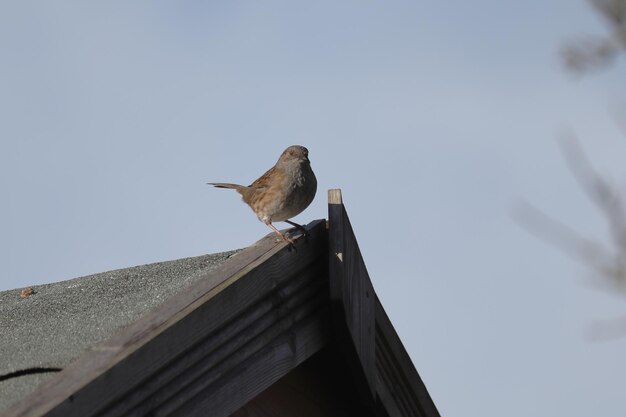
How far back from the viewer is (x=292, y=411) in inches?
133

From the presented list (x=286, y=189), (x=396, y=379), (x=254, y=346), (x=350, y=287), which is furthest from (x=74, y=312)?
(x=286, y=189)

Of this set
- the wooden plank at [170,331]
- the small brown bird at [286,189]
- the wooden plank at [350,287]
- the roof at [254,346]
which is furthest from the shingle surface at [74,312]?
the small brown bird at [286,189]

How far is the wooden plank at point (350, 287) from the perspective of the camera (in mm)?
3193

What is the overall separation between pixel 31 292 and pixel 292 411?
4.35ft

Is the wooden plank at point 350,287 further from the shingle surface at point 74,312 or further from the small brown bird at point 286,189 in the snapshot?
the small brown bird at point 286,189

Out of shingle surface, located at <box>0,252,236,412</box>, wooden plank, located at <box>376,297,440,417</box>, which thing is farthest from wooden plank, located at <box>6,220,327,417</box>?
wooden plank, located at <box>376,297,440,417</box>

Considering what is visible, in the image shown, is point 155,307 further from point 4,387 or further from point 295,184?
point 295,184

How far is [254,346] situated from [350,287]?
0.50 meters

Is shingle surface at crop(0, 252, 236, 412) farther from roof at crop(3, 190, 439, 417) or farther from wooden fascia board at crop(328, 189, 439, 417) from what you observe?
wooden fascia board at crop(328, 189, 439, 417)

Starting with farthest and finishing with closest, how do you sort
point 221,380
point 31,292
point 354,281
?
point 31,292 < point 354,281 < point 221,380

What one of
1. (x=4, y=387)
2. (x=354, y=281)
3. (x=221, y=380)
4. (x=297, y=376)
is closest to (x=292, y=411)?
(x=297, y=376)

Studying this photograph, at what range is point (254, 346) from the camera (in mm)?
2902

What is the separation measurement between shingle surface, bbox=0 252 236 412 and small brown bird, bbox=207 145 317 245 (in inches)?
64.7

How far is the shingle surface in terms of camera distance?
253cm
